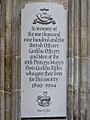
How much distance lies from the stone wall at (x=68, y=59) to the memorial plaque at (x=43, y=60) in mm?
90

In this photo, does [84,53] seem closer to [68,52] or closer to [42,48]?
[68,52]

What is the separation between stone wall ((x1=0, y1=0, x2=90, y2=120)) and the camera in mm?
5754

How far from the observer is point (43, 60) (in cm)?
595

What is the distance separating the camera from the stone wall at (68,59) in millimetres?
5754

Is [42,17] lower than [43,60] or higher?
higher

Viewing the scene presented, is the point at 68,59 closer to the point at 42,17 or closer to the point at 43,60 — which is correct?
the point at 43,60

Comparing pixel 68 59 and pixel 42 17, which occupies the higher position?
pixel 42 17

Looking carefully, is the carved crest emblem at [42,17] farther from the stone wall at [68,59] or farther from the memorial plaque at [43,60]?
the stone wall at [68,59]

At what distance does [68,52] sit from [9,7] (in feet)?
4.06

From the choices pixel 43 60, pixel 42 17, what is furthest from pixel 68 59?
pixel 42 17

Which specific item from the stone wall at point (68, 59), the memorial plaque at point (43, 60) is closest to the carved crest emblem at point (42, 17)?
the memorial plaque at point (43, 60)

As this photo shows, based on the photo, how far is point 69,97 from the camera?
5957 mm

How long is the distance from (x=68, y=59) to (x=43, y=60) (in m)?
0.42

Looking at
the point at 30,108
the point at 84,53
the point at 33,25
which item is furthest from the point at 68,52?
the point at 30,108
